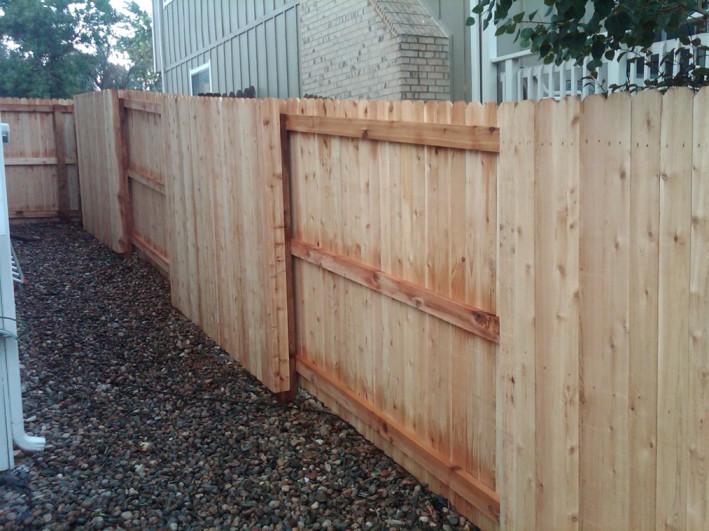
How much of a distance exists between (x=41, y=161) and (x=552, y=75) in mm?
9614

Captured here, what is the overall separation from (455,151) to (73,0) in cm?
2598

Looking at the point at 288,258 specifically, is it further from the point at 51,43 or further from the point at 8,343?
the point at 51,43

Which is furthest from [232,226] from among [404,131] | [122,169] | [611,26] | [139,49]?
[139,49]

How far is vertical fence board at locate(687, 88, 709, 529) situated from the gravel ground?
1566 mm

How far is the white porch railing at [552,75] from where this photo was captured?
22.3ft

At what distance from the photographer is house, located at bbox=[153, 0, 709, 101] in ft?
26.2

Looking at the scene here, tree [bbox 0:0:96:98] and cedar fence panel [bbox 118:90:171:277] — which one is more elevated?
tree [bbox 0:0:96:98]

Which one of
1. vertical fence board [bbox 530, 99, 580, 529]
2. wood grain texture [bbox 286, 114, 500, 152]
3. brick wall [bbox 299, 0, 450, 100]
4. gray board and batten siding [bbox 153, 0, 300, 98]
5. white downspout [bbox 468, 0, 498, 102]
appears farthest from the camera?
gray board and batten siding [bbox 153, 0, 300, 98]

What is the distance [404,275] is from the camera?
440cm

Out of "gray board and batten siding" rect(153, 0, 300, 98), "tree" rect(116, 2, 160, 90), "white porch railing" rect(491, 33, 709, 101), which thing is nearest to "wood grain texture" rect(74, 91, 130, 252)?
"gray board and batten siding" rect(153, 0, 300, 98)

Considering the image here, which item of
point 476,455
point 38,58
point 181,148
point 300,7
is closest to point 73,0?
point 38,58

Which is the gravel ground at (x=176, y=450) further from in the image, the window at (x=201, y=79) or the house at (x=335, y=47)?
the window at (x=201, y=79)

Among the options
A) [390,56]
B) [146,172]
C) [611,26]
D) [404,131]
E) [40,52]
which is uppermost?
[40,52]

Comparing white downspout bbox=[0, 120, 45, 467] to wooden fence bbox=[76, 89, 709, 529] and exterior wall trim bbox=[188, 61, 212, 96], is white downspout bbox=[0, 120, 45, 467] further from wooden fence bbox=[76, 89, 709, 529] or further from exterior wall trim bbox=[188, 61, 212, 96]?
exterior wall trim bbox=[188, 61, 212, 96]
